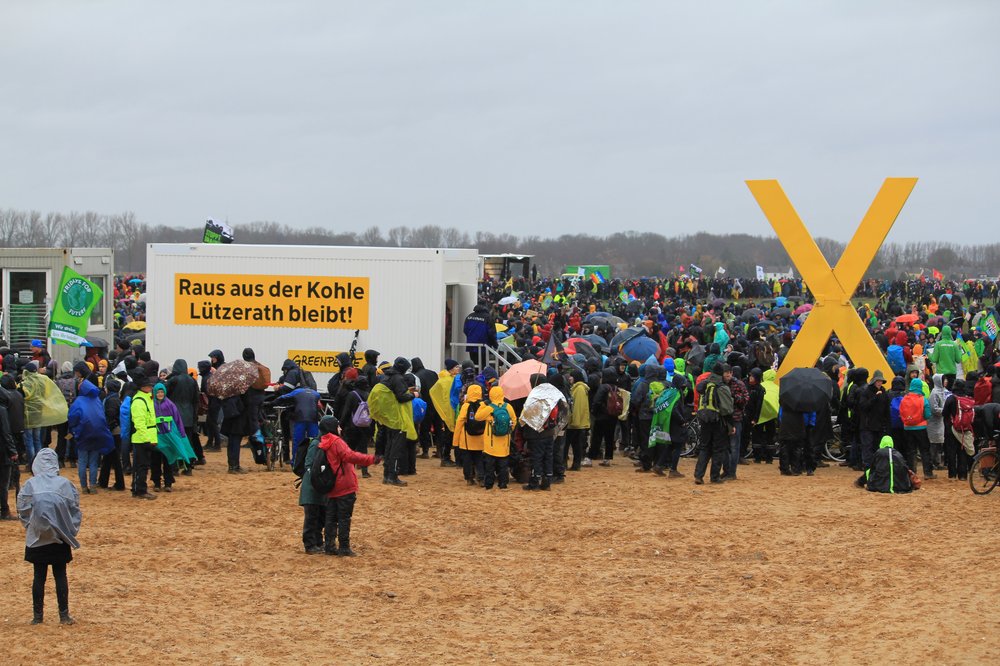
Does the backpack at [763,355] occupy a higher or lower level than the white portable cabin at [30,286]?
lower

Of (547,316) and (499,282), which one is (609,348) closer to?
(547,316)

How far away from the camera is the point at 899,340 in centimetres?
2256

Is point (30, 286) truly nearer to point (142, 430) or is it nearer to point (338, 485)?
point (142, 430)

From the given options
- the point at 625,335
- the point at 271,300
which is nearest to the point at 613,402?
the point at 271,300

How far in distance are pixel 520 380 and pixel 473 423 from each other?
1.38 metres

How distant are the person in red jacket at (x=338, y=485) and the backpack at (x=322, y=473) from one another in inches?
1.2

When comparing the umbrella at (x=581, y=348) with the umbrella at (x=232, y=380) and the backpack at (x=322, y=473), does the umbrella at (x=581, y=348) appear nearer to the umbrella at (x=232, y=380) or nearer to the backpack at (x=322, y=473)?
the umbrella at (x=232, y=380)

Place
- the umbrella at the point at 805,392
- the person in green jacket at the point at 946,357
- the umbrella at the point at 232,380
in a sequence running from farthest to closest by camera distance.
Answer: the person in green jacket at the point at 946,357 < the umbrella at the point at 805,392 < the umbrella at the point at 232,380

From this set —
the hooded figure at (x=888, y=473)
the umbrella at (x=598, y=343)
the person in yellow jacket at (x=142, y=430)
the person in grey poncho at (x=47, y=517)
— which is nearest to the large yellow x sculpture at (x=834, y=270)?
the hooded figure at (x=888, y=473)

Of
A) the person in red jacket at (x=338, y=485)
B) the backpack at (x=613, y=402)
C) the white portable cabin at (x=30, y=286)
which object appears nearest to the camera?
the person in red jacket at (x=338, y=485)

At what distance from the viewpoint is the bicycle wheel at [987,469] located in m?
14.3

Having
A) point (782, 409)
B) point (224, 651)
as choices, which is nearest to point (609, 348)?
point (782, 409)

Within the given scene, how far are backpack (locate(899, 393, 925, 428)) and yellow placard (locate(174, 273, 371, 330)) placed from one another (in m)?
8.27

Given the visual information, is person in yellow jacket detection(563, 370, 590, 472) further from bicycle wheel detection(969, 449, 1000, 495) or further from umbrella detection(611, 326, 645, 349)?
umbrella detection(611, 326, 645, 349)
